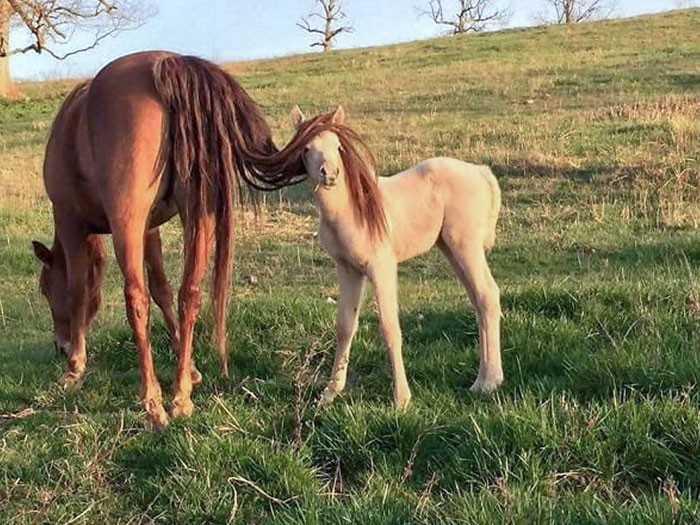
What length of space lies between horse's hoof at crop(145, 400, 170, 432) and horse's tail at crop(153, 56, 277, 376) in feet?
1.76

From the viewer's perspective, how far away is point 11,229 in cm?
1162

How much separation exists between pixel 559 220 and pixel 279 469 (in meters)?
7.48

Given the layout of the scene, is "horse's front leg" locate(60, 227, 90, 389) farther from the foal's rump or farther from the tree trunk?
the tree trunk

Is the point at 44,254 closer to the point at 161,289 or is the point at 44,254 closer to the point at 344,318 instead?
the point at 161,289

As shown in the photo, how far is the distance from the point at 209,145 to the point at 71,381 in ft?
6.11

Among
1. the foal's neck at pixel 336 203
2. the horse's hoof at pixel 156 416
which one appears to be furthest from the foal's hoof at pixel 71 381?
the foal's neck at pixel 336 203

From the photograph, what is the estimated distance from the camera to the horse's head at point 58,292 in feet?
19.2

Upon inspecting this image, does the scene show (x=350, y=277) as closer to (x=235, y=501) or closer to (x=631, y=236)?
(x=235, y=501)

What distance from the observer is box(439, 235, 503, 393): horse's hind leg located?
4531 mm

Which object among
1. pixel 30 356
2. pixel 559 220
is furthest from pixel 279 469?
pixel 559 220

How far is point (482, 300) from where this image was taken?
15.0 ft

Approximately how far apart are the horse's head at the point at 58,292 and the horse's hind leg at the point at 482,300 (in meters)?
2.92

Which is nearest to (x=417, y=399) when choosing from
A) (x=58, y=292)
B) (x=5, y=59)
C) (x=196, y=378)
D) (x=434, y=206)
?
(x=434, y=206)

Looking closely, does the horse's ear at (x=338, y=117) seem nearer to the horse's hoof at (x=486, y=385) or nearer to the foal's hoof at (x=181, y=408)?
the horse's hoof at (x=486, y=385)
